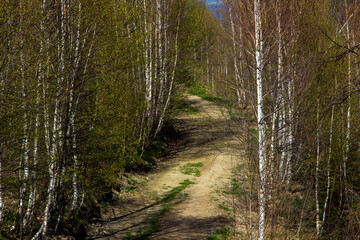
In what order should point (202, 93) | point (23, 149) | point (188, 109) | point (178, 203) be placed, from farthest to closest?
1. point (202, 93)
2. point (188, 109)
3. point (178, 203)
4. point (23, 149)

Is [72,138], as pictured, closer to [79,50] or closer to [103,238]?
[79,50]

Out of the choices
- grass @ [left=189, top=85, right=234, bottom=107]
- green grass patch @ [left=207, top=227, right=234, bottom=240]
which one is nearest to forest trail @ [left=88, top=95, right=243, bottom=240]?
green grass patch @ [left=207, top=227, right=234, bottom=240]

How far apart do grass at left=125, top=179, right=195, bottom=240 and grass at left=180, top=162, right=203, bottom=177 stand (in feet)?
3.81

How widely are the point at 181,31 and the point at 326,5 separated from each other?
9.43 m

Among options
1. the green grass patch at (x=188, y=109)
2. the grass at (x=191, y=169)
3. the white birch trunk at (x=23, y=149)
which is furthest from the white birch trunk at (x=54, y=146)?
the green grass patch at (x=188, y=109)

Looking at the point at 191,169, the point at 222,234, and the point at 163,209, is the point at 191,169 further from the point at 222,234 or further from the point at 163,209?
the point at 222,234

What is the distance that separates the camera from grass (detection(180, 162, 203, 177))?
1645cm

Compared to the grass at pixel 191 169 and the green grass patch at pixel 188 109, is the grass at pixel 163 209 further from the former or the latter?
the green grass patch at pixel 188 109

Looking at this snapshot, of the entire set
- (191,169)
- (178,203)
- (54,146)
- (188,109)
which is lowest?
(178,203)

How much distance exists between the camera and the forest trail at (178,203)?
32.6 feet

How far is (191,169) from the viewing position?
55.8ft

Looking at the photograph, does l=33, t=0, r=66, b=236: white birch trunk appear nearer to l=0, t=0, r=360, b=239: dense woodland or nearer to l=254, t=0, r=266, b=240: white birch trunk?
l=0, t=0, r=360, b=239: dense woodland

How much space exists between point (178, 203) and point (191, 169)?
4.68 meters

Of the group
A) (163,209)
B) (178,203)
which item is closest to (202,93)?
(178,203)
